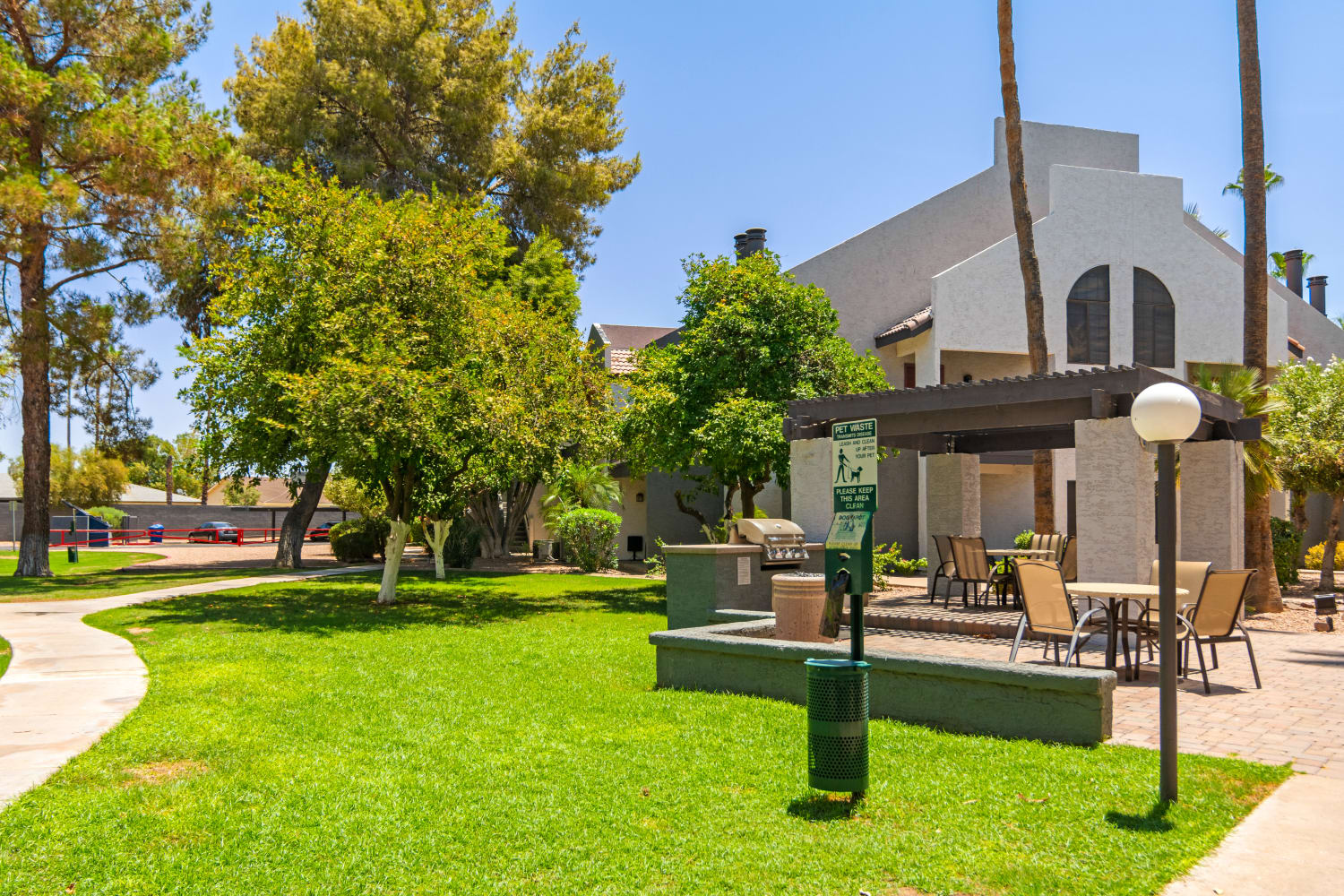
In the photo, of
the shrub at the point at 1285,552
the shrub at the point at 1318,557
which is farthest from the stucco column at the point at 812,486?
the shrub at the point at 1318,557

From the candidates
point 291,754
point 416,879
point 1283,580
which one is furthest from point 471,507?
point 416,879

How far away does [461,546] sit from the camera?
2850 centimetres

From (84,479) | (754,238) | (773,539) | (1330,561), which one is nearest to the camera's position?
(773,539)

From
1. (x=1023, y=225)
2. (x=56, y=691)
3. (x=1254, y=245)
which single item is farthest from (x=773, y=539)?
(x=1254, y=245)

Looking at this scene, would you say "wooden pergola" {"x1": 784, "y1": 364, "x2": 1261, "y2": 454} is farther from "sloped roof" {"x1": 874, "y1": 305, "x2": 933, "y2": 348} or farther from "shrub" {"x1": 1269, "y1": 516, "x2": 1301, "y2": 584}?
"sloped roof" {"x1": 874, "y1": 305, "x2": 933, "y2": 348}

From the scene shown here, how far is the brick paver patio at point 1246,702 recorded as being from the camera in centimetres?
654

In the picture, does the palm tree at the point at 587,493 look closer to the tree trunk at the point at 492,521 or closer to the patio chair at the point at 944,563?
the tree trunk at the point at 492,521

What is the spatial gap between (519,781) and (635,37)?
17845 millimetres

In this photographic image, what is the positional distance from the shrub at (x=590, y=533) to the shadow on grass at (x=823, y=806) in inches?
825

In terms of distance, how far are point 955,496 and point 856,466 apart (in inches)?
427

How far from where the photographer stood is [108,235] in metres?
23.1

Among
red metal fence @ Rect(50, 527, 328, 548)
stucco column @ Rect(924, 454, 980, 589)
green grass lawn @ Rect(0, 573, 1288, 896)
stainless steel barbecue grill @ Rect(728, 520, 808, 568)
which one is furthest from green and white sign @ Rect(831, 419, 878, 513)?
red metal fence @ Rect(50, 527, 328, 548)

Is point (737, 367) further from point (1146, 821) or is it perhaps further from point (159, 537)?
point (159, 537)

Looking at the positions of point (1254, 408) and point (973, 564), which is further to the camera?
point (1254, 408)
